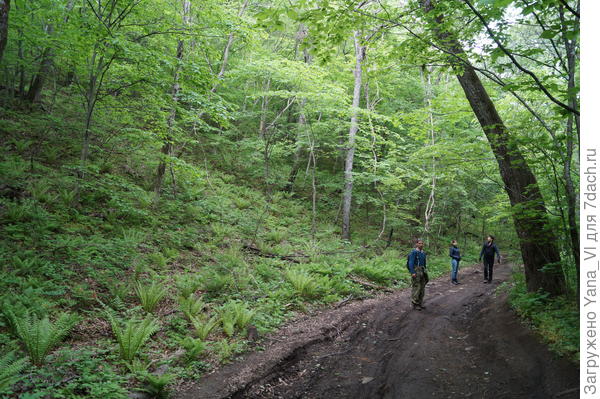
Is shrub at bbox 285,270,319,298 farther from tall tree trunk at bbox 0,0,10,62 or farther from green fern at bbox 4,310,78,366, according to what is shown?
tall tree trunk at bbox 0,0,10,62

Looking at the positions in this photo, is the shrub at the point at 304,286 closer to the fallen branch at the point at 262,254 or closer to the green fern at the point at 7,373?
the fallen branch at the point at 262,254

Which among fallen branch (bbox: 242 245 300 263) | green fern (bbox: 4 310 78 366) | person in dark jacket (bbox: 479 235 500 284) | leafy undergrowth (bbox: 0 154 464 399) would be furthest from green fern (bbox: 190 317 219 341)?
person in dark jacket (bbox: 479 235 500 284)

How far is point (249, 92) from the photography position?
20656 mm

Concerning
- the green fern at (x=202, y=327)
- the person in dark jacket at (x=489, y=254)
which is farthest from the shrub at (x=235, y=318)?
the person in dark jacket at (x=489, y=254)

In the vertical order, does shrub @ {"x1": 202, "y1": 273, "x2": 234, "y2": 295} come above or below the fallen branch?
below

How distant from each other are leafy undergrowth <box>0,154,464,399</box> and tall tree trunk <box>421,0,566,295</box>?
490 cm

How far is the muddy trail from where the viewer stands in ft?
14.7

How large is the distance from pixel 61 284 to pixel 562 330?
9117 mm

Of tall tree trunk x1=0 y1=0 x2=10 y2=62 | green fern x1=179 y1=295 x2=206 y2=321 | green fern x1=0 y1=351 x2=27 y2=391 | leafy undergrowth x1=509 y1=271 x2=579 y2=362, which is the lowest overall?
green fern x1=179 y1=295 x2=206 y2=321

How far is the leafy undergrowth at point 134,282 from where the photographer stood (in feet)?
14.4

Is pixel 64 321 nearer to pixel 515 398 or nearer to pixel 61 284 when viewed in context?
pixel 61 284

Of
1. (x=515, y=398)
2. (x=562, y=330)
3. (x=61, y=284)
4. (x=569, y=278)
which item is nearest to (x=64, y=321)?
(x=61, y=284)

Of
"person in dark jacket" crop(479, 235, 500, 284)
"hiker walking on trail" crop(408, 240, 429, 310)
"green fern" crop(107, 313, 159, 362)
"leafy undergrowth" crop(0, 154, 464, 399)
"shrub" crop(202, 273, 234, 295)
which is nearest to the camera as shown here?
"leafy undergrowth" crop(0, 154, 464, 399)

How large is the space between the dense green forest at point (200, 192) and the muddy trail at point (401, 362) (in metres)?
0.57
